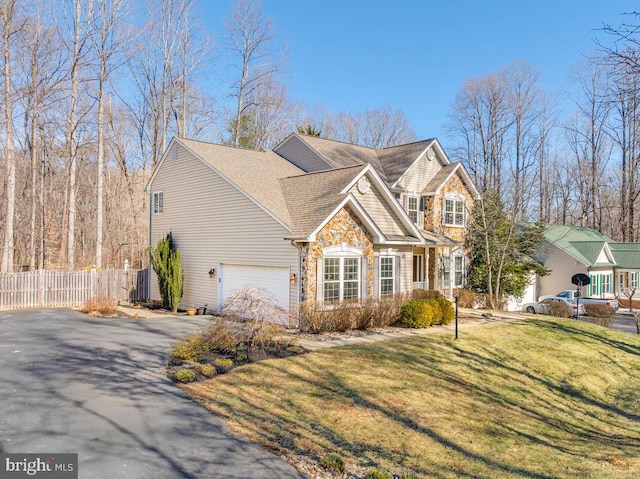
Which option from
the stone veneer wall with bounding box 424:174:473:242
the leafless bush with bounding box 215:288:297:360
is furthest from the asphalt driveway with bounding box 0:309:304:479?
the stone veneer wall with bounding box 424:174:473:242

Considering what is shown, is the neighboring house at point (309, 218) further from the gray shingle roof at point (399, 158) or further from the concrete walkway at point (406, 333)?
the concrete walkway at point (406, 333)

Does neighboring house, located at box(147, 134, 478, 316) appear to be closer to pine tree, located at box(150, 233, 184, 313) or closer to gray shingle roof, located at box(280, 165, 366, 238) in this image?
gray shingle roof, located at box(280, 165, 366, 238)

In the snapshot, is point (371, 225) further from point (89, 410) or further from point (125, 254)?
point (125, 254)

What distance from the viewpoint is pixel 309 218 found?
1540 centimetres

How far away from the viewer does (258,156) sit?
2183 cm

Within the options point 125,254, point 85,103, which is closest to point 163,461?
point 85,103

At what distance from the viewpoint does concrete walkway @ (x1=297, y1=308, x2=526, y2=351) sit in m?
12.4

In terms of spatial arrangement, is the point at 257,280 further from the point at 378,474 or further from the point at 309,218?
the point at 378,474

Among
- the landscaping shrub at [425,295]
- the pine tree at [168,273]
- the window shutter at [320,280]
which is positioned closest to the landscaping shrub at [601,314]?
the landscaping shrub at [425,295]

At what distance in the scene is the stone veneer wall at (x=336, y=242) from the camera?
14.7m

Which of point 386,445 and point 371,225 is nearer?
point 386,445

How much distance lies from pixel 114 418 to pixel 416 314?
34.7 feet

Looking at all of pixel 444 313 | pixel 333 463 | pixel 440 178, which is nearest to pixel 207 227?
pixel 444 313

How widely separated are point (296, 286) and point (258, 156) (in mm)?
9124
